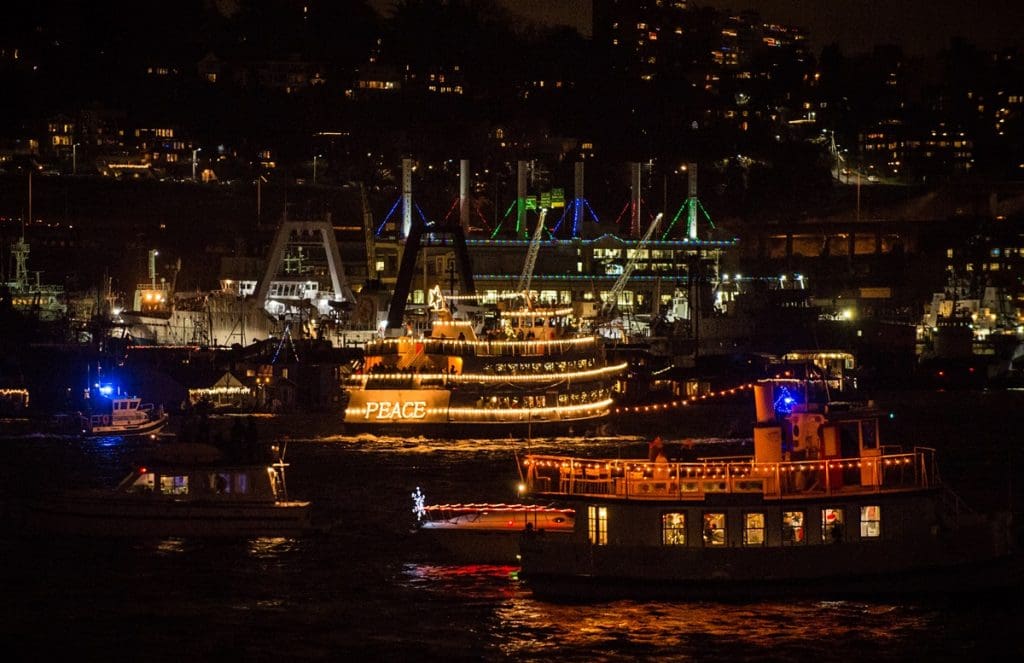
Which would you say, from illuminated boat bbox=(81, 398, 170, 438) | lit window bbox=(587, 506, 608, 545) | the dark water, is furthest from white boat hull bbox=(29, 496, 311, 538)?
illuminated boat bbox=(81, 398, 170, 438)

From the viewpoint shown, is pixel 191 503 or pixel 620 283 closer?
pixel 191 503

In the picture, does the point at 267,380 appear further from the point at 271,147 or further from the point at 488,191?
the point at 271,147

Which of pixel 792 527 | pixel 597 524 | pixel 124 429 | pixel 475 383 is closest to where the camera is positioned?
pixel 792 527

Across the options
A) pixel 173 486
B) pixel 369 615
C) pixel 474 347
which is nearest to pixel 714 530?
pixel 369 615

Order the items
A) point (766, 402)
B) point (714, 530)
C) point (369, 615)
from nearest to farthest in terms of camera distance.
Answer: point (369, 615) < point (714, 530) < point (766, 402)

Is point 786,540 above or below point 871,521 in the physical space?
below

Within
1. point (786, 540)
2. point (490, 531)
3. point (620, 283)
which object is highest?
point (620, 283)

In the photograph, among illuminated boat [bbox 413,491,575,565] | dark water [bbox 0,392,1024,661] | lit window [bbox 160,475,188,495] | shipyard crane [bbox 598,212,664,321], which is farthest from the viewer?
shipyard crane [bbox 598,212,664,321]

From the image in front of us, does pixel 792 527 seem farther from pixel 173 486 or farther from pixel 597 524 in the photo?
pixel 173 486

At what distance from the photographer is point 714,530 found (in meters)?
29.9

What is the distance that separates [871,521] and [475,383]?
109ft

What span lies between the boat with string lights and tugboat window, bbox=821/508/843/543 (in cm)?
3208

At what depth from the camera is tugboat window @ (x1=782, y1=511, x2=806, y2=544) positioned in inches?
1174

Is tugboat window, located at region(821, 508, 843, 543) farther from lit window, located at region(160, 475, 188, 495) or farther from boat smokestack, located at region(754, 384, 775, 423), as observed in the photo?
lit window, located at region(160, 475, 188, 495)
